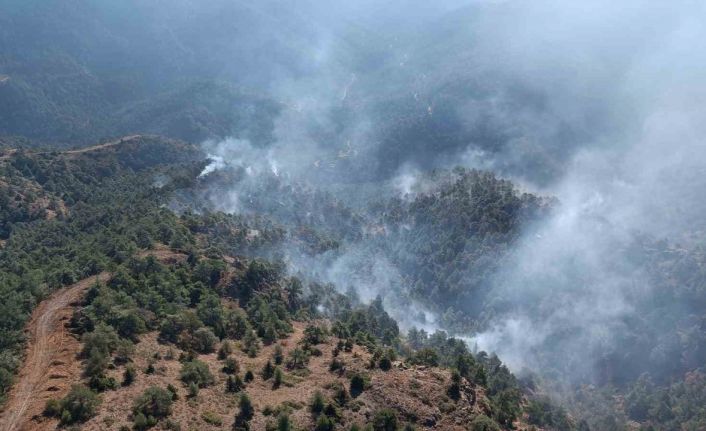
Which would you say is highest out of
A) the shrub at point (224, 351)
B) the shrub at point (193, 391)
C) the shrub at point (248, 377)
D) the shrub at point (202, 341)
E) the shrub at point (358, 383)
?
the shrub at point (202, 341)

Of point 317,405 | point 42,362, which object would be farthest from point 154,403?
point 317,405

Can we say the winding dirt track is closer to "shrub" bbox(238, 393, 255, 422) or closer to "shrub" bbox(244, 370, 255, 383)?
"shrub" bbox(238, 393, 255, 422)

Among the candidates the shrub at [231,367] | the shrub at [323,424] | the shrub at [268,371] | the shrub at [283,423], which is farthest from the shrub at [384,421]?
the shrub at [231,367]

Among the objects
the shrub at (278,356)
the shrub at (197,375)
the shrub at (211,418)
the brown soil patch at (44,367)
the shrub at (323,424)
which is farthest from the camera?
the shrub at (278,356)

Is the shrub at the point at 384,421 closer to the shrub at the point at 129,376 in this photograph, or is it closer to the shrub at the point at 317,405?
the shrub at the point at 317,405

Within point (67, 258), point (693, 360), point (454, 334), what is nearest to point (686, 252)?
point (693, 360)

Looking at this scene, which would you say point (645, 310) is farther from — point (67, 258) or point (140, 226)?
point (67, 258)

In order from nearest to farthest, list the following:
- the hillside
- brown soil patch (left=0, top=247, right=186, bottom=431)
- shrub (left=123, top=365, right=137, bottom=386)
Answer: brown soil patch (left=0, top=247, right=186, bottom=431) < the hillside < shrub (left=123, top=365, right=137, bottom=386)

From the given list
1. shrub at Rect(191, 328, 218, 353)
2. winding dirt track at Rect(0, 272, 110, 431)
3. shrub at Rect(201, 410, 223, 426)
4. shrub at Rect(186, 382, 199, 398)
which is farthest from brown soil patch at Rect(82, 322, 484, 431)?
winding dirt track at Rect(0, 272, 110, 431)
